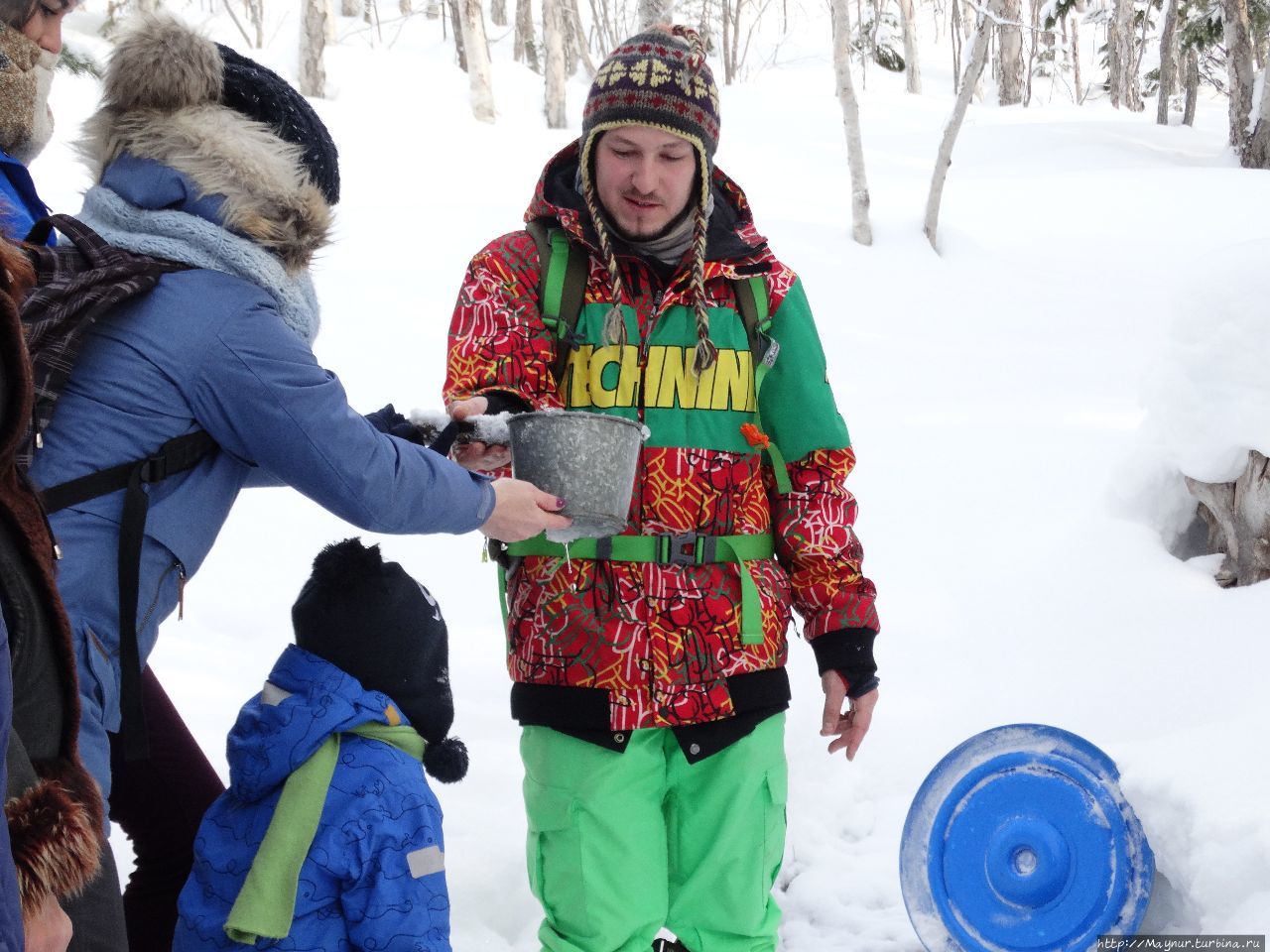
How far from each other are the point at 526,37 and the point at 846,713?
2476 centimetres

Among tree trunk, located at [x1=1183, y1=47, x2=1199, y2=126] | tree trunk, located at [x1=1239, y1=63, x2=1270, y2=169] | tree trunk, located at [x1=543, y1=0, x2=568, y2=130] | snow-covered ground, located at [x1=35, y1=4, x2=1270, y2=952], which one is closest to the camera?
snow-covered ground, located at [x1=35, y1=4, x2=1270, y2=952]

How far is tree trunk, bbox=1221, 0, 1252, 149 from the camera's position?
14.7 metres

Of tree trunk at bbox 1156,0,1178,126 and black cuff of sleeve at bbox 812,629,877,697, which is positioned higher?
tree trunk at bbox 1156,0,1178,126

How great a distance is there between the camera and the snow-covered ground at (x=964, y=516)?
3.44 m

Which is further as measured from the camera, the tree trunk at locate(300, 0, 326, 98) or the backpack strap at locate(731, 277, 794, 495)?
the tree trunk at locate(300, 0, 326, 98)

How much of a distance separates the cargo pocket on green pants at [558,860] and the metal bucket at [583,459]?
0.54m

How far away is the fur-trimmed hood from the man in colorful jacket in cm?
44

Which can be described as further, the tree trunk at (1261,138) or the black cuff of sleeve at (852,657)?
the tree trunk at (1261,138)

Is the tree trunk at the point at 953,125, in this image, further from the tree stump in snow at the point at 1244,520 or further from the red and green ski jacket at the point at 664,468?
the red and green ski jacket at the point at 664,468

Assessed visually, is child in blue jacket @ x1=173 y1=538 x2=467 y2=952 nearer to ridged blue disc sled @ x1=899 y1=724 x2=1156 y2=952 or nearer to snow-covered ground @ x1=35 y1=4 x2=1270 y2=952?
snow-covered ground @ x1=35 y1=4 x2=1270 y2=952

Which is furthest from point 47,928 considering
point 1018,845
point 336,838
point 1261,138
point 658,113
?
point 1261,138

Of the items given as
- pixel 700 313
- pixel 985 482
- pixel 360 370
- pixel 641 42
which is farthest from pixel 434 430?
pixel 360 370

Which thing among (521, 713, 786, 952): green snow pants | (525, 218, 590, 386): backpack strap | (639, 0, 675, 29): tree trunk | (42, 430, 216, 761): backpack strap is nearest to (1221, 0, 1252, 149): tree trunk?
(639, 0, 675, 29): tree trunk

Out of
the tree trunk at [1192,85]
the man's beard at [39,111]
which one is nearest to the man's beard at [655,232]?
the man's beard at [39,111]
